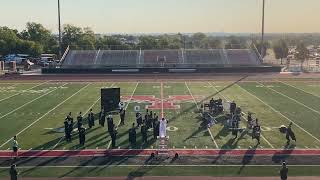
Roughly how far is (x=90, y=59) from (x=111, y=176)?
1717 inches

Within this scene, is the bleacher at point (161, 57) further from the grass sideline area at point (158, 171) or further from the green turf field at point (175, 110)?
the grass sideline area at point (158, 171)

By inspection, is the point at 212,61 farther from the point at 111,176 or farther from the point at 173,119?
the point at 111,176

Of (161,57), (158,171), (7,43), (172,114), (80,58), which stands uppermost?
(7,43)

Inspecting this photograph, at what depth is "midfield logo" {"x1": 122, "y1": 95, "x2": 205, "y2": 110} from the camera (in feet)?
98.2

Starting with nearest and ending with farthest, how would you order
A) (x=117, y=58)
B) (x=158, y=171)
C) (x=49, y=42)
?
1. (x=158, y=171)
2. (x=117, y=58)
3. (x=49, y=42)

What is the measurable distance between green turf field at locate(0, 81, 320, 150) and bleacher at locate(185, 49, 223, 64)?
15.3 meters

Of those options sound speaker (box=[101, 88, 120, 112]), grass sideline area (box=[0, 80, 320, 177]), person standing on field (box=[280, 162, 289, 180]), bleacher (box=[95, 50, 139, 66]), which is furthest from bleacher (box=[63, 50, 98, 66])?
person standing on field (box=[280, 162, 289, 180])

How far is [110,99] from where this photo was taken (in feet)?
91.5

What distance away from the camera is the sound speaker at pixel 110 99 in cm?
2762

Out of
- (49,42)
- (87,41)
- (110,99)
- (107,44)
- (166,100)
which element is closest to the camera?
(110,99)

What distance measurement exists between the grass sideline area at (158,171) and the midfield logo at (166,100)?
12.3 meters

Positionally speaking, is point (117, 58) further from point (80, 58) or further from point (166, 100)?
point (166, 100)

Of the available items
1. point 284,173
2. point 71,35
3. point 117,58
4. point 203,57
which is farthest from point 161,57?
point 284,173

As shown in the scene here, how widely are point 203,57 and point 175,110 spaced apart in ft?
103
